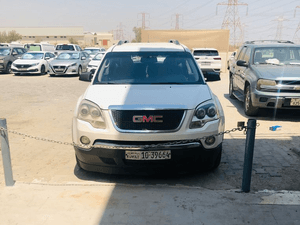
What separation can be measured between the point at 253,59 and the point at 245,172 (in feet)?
18.4

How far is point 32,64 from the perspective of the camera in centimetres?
1906

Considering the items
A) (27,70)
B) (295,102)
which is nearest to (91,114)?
(295,102)

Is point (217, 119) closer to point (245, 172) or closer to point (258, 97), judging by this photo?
point (245, 172)

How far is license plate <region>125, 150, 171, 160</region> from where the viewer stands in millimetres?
3861

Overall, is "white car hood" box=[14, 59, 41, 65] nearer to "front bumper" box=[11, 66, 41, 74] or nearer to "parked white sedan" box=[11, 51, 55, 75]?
"parked white sedan" box=[11, 51, 55, 75]

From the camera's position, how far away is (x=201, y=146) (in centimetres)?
394

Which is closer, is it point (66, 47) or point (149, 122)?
point (149, 122)

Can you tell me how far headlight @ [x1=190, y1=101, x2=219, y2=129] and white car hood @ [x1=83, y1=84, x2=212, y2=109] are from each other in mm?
78

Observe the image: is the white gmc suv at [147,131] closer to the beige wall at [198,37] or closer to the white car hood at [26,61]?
the white car hood at [26,61]

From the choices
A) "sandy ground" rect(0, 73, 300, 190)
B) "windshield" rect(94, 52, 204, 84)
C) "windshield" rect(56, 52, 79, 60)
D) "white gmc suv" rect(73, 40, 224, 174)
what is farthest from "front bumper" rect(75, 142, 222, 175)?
"windshield" rect(56, 52, 79, 60)

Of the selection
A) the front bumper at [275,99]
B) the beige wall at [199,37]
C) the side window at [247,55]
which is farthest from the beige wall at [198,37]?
the front bumper at [275,99]

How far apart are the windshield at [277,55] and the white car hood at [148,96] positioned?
453cm

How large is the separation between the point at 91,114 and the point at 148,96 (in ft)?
2.51

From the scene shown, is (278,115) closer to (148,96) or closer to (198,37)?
(148,96)
